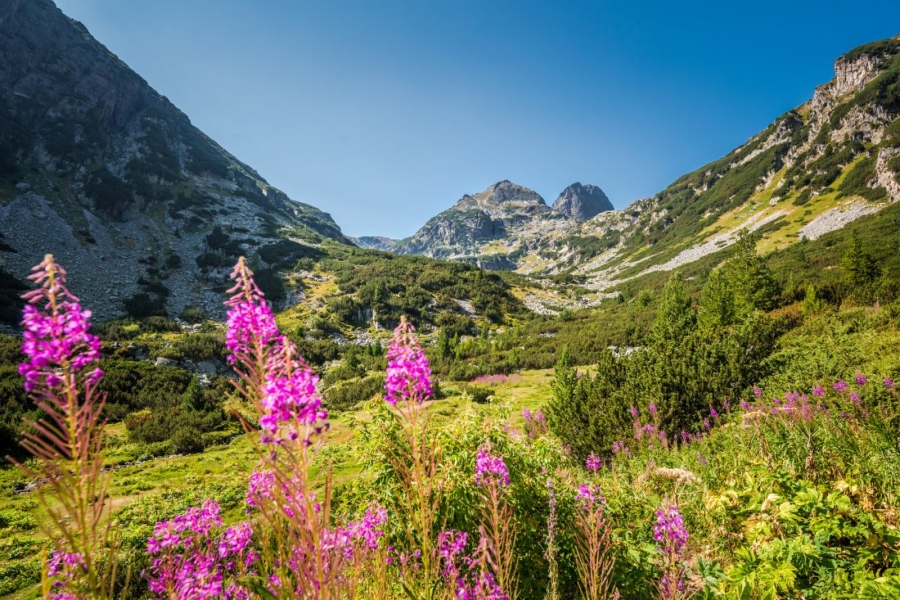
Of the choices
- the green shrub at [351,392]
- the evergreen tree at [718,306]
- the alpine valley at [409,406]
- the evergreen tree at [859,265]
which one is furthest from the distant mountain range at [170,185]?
the evergreen tree at [718,306]

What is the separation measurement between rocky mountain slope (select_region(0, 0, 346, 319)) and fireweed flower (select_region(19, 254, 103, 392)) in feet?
144

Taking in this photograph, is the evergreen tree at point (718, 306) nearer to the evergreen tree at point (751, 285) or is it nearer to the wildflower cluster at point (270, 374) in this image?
the evergreen tree at point (751, 285)

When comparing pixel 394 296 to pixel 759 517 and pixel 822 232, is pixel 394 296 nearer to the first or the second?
pixel 759 517

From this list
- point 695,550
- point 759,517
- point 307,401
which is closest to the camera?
point 307,401

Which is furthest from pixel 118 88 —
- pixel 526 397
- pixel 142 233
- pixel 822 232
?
pixel 822 232

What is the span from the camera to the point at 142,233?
2197 inches

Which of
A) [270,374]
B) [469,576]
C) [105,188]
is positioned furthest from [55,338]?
[105,188]

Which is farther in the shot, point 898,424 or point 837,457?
point 898,424

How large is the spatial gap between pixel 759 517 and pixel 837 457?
206cm

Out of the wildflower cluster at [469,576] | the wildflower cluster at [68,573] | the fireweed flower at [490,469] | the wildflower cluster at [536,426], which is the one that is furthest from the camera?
the wildflower cluster at [536,426]

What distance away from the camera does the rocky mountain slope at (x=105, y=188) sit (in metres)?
43.4

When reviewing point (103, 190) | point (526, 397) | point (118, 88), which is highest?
point (118, 88)

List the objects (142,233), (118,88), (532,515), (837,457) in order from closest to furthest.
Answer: (532,515)
(837,457)
(142,233)
(118,88)

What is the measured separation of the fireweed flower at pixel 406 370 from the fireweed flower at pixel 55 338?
130 centimetres
